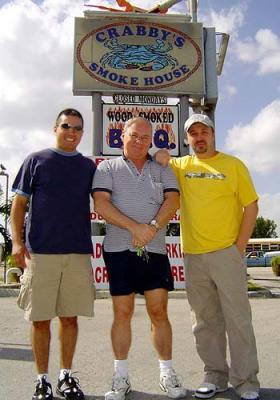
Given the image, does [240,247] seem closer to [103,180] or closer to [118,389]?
[103,180]

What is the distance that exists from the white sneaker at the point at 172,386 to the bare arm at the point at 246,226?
3.56 ft

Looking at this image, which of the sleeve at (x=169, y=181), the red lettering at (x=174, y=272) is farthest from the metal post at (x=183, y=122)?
the sleeve at (x=169, y=181)

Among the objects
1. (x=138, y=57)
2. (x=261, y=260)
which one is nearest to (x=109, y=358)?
(x=138, y=57)

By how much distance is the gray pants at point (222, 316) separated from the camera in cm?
330

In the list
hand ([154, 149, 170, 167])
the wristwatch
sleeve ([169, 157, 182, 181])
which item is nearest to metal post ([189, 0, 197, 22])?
sleeve ([169, 157, 182, 181])

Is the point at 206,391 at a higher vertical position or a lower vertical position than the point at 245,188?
lower

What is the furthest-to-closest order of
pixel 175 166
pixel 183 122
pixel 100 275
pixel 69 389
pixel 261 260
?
pixel 261 260 < pixel 183 122 < pixel 100 275 < pixel 175 166 < pixel 69 389

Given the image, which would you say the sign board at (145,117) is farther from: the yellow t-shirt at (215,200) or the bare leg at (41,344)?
the bare leg at (41,344)

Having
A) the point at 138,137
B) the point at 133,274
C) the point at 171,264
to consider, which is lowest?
the point at 171,264

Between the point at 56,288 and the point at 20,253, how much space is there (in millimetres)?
391

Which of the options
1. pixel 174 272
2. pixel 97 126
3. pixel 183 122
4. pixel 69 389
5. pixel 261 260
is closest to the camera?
pixel 69 389

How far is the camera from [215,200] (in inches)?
139

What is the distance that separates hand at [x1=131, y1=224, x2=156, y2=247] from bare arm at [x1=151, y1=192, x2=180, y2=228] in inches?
5.7

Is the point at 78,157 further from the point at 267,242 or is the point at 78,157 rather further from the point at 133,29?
the point at 267,242
